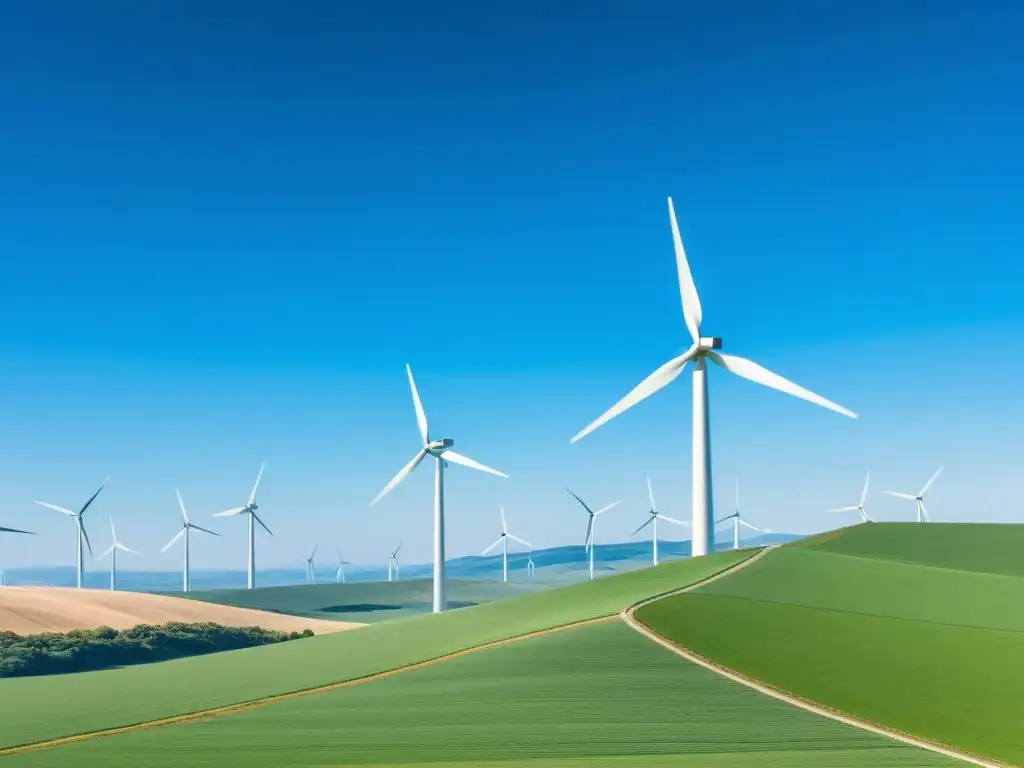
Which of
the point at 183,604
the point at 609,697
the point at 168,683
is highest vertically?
the point at 609,697

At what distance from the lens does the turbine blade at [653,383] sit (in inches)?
2080

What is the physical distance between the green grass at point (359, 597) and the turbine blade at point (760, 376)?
83105mm

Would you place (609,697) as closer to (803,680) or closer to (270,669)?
(803,680)

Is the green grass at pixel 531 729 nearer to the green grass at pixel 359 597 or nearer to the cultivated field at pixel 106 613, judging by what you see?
the cultivated field at pixel 106 613

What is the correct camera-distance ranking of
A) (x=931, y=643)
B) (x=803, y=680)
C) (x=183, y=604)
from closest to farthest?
(x=803, y=680) < (x=931, y=643) < (x=183, y=604)

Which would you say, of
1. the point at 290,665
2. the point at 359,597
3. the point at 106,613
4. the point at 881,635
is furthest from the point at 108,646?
the point at 359,597

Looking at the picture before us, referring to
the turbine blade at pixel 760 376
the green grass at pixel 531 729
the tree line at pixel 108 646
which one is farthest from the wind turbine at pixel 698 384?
the tree line at pixel 108 646

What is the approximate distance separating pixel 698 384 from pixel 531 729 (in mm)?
34882

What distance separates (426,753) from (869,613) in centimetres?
2303

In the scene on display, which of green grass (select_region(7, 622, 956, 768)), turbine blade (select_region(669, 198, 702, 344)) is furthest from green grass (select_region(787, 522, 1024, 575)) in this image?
green grass (select_region(7, 622, 956, 768))

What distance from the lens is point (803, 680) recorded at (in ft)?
84.5

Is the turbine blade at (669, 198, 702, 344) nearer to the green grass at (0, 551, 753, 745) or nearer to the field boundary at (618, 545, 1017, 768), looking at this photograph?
the green grass at (0, 551, 753, 745)

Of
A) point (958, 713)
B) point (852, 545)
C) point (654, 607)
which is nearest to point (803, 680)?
point (958, 713)

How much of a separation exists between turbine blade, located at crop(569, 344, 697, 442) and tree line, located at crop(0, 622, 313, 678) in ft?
111
